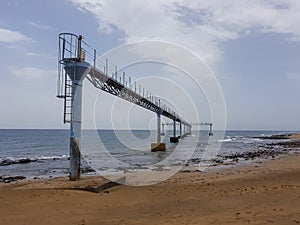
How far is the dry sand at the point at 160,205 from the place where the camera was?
31.0 feet

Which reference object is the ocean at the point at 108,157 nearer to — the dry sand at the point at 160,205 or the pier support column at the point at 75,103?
the pier support column at the point at 75,103

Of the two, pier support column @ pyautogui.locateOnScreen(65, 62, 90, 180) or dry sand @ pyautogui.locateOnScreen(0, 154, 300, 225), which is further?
pier support column @ pyautogui.locateOnScreen(65, 62, 90, 180)

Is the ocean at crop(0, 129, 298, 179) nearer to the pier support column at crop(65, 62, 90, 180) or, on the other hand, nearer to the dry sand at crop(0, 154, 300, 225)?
the pier support column at crop(65, 62, 90, 180)

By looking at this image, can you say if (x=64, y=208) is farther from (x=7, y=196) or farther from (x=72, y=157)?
(x=72, y=157)

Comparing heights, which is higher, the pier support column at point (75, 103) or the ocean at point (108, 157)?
the pier support column at point (75, 103)

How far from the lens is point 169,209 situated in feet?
35.8

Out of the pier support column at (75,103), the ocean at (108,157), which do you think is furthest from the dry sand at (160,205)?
the ocean at (108,157)

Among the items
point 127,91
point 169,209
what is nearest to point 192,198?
point 169,209

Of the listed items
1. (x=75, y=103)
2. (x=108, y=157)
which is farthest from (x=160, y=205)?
(x=108, y=157)

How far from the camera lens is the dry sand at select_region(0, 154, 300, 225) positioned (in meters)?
9.45

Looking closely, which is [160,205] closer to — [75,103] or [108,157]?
[75,103]

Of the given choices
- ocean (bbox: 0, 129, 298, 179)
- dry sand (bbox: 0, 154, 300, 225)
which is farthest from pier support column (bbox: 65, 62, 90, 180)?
ocean (bbox: 0, 129, 298, 179)

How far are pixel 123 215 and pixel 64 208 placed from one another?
2.23 m

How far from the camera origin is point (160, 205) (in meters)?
11.6
